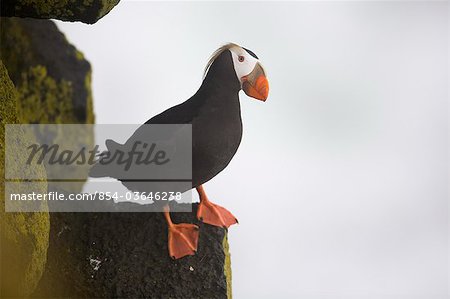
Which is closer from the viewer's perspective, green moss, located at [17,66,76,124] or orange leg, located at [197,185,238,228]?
orange leg, located at [197,185,238,228]

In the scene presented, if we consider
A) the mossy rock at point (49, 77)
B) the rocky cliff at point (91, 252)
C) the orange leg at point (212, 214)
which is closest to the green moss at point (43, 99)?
the mossy rock at point (49, 77)

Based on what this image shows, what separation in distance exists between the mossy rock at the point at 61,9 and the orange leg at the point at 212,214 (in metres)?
0.49

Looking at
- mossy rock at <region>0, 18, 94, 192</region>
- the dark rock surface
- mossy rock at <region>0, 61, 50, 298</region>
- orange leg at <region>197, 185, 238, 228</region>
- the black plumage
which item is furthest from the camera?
mossy rock at <region>0, 18, 94, 192</region>

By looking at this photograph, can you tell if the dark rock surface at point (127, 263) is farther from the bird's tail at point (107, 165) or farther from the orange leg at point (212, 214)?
the bird's tail at point (107, 165)

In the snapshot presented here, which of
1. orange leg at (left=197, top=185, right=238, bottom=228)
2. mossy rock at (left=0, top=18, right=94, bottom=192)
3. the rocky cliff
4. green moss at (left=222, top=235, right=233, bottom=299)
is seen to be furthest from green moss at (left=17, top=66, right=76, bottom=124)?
green moss at (left=222, top=235, right=233, bottom=299)

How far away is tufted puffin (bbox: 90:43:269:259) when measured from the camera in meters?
1.51

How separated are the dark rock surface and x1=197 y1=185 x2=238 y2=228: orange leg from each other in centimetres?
2

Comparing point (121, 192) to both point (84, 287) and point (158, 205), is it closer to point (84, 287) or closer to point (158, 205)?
point (158, 205)

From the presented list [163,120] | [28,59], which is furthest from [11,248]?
[28,59]

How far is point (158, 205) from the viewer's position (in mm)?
1683

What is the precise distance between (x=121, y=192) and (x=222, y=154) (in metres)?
0.40

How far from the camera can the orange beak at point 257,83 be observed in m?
1.51

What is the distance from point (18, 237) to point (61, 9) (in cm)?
50

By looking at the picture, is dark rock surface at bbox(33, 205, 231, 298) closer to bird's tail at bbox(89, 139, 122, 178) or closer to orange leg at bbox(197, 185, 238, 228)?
orange leg at bbox(197, 185, 238, 228)
